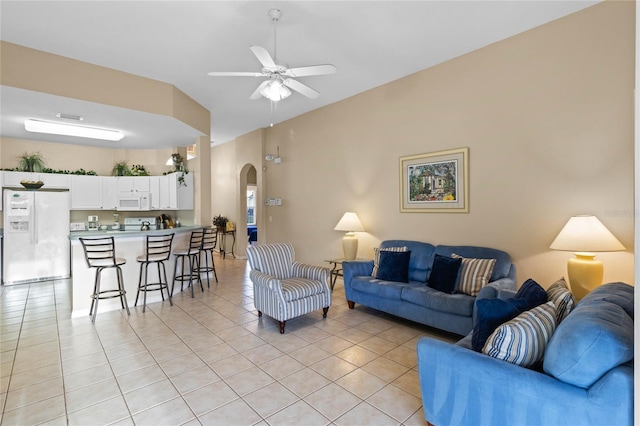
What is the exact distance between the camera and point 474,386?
1.69 metres

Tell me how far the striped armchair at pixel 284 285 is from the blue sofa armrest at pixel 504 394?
190 centimetres

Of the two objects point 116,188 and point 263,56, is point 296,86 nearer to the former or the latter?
point 263,56

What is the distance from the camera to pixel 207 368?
2.77 meters

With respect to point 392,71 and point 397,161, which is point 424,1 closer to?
point 392,71

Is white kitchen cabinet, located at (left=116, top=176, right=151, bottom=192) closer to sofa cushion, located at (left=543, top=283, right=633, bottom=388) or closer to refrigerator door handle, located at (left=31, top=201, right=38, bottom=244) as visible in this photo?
refrigerator door handle, located at (left=31, top=201, right=38, bottom=244)

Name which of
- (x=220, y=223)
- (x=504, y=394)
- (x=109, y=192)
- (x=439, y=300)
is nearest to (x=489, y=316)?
(x=504, y=394)

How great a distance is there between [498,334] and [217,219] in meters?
8.02

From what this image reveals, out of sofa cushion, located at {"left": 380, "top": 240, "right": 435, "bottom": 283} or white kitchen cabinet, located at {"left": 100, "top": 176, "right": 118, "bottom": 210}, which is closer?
sofa cushion, located at {"left": 380, "top": 240, "right": 435, "bottom": 283}

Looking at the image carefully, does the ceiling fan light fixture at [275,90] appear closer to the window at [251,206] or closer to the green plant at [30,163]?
the green plant at [30,163]

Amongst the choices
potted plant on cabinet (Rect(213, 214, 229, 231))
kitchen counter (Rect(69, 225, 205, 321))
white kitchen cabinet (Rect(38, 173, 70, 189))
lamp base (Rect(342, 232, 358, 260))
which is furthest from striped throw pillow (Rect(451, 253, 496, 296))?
white kitchen cabinet (Rect(38, 173, 70, 189))

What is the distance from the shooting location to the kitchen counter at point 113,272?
407 cm

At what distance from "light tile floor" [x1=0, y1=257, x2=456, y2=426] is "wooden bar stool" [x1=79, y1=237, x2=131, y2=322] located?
0.23 m

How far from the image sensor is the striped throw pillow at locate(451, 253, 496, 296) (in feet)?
11.0

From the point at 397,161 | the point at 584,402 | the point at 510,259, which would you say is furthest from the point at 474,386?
the point at 397,161
